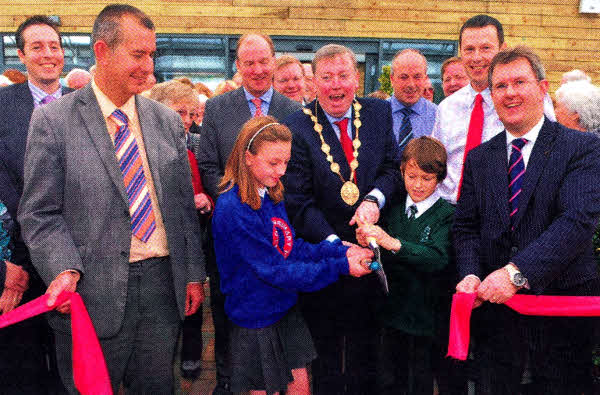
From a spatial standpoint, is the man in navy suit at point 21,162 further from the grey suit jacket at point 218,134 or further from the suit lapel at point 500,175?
the suit lapel at point 500,175

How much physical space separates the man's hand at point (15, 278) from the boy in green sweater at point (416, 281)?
65.9 inches

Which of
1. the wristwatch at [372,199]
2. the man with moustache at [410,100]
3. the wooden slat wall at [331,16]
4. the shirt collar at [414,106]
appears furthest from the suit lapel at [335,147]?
the wooden slat wall at [331,16]

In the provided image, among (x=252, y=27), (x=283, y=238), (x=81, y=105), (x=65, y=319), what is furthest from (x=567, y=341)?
(x=252, y=27)

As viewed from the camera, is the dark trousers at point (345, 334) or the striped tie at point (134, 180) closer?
the striped tie at point (134, 180)

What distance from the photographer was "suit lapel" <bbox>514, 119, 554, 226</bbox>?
2293mm

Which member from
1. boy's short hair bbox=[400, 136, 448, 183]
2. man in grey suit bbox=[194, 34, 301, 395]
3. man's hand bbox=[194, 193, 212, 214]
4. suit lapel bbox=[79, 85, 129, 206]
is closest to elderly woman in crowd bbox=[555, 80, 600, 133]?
boy's short hair bbox=[400, 136, 448, 183]

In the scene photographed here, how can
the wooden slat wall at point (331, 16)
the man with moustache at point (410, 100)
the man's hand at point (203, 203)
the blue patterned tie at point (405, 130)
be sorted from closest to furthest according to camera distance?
the man's hand at point (203, 203) → the blue patterned tie at point (405, 130) → the man with moustache at point (410, 100) → the wooden slat wall at point (331, 16)

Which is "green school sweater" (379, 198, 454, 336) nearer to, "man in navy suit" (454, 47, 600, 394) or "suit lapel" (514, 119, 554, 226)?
"man in navy suit" (454, 47, 600, 394)

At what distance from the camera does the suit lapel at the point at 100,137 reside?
2307 mm

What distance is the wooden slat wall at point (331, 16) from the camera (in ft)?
31.9

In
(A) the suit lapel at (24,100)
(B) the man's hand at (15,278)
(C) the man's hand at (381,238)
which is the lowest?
(B) the man's hand at (15,278)

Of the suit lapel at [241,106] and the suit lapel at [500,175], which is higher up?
the suit lapel at [241,106]

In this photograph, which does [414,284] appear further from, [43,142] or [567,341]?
[43,142]

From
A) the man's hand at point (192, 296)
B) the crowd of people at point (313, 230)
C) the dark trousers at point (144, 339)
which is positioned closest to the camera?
the crowd of people at point (313, 230)
